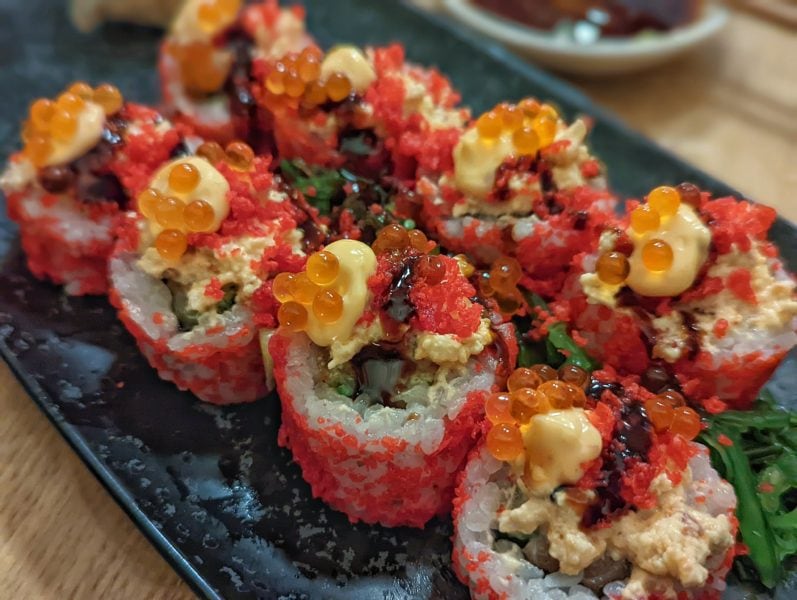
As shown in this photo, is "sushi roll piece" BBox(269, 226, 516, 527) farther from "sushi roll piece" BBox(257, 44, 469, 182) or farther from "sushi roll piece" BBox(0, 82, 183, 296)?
"sushi roll piece" BBox(0, 82, 183, 296)

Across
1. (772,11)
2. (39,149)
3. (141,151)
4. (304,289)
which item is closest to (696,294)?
(304,289)

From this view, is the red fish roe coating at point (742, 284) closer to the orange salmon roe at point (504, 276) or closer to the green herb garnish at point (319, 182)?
the orange salmon roe at point (504, 276)

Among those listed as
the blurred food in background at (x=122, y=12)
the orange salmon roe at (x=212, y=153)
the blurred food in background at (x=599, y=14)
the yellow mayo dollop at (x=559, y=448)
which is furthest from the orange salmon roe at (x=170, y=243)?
the blurred food in background at (x=599, y=14)

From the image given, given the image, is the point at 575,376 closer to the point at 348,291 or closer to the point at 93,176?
the point at 348,291

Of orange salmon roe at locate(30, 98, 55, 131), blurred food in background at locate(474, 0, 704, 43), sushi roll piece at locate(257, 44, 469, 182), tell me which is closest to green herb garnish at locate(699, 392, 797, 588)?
sushi roll piece at locate(257, 44, 469, 182)

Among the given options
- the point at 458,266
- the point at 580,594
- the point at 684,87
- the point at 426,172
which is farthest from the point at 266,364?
the point at 684,87
